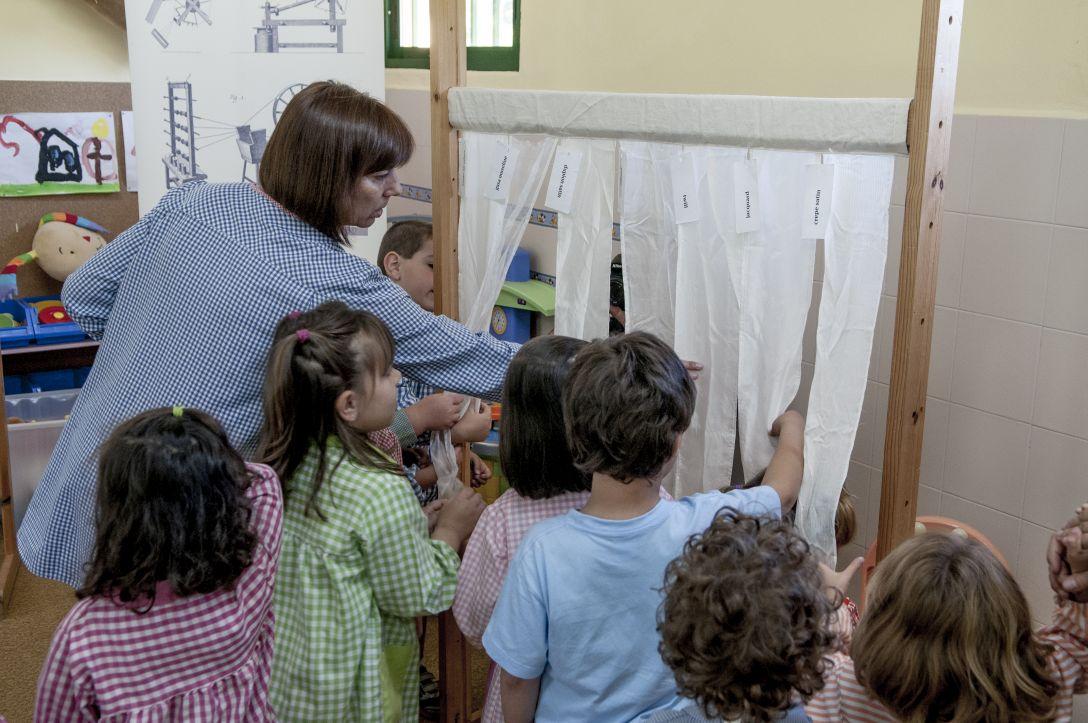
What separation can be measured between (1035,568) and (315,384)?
178cm

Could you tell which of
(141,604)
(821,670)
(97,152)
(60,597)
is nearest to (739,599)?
(821,670)

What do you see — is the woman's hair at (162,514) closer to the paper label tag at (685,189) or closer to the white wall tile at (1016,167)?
the paper label tag at (685,189)

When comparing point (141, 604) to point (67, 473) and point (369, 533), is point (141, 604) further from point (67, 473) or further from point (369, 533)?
point (67, 473)

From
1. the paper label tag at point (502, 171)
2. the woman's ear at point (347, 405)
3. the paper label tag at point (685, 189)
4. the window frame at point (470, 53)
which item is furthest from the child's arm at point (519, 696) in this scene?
the window frame at point (470, 53)

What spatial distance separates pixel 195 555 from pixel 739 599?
71 cm

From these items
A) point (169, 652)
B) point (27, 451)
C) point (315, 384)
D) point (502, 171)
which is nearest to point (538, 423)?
point (315, 384)

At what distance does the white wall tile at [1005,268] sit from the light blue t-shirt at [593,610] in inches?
48.4

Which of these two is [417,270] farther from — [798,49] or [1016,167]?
[1016,167]

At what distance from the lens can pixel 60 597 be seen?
11.2 ft

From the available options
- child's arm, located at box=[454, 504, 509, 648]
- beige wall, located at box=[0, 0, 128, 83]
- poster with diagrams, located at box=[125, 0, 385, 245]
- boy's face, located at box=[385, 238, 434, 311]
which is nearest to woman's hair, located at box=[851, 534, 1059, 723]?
child's arm, located at box=[454, 504, 509, 648]

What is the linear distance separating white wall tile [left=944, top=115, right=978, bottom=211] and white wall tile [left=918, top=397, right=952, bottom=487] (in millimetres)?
494

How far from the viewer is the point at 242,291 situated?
1687 mm

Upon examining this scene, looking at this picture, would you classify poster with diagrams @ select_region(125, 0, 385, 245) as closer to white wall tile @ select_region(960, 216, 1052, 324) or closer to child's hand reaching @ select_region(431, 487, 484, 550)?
child's hand reaching @ select_region(431, 487, 484, 550)

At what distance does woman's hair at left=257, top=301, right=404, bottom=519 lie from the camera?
5.08 feet
